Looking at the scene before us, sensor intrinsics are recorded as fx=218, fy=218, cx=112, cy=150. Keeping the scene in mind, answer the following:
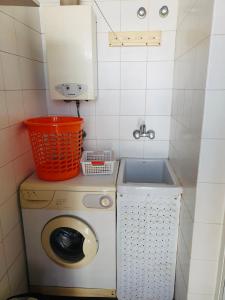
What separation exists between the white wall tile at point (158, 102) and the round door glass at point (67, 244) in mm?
1078

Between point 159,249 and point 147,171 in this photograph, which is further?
point 147,171

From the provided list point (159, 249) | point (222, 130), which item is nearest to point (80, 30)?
point (222, 130)

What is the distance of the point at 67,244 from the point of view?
156cm

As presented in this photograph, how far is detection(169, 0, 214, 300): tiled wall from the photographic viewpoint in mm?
989

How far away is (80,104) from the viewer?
5.84 ft

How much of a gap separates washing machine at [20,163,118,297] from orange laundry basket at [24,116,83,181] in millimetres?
70

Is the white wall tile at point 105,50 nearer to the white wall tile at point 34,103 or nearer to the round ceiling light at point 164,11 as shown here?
the round ceiling light at point 164,11

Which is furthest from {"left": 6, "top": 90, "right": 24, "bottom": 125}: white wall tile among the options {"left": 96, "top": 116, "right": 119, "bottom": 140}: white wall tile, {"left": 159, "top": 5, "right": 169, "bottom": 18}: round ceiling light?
{"left": 159, "top": 5, "right": 169, "bottom": 18}: round ceiling light

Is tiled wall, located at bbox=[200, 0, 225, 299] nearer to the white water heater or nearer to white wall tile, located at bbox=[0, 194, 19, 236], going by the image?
the white water heater

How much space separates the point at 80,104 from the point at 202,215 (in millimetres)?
1220

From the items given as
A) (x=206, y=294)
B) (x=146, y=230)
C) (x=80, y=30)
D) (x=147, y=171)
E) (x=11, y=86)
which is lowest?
(x=206, y=294)

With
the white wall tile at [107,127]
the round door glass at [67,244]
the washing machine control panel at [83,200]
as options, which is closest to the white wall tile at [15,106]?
the washing machine control panel at [83,200]

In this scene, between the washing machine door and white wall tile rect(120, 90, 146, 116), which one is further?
white wall tile rect(120, 90, 146, 116)

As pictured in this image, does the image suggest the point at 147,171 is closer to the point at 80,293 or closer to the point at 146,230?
the point at 146,230
